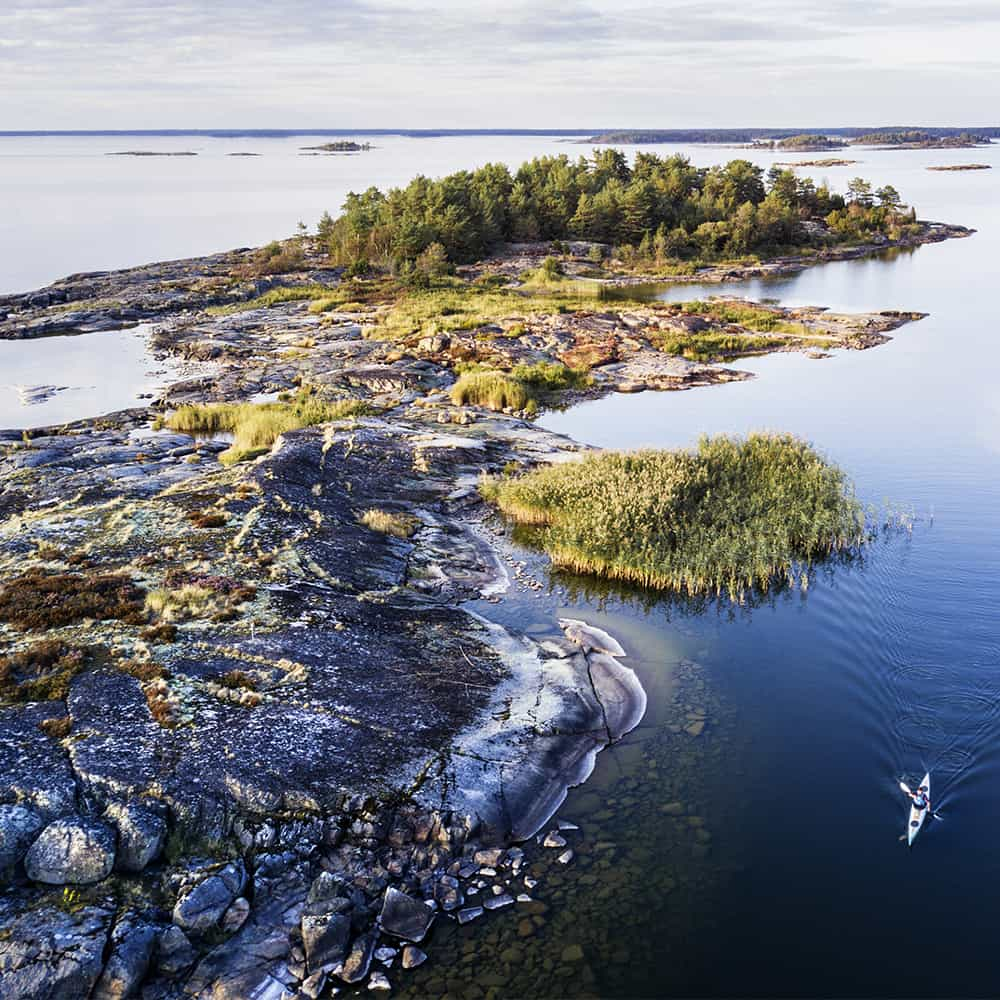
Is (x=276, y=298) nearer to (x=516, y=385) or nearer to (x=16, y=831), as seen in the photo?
(x=516, y=385)

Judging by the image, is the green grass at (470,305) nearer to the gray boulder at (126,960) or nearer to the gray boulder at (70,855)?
the gray boulder at (70,855)

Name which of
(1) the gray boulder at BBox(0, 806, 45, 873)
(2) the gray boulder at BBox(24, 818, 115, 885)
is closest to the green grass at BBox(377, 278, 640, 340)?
(1) the gray boulder at BBox(0, 806, 45, 873)

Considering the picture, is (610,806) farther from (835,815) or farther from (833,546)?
(833,546)

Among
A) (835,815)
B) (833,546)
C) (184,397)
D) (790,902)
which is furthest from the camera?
(184,397)

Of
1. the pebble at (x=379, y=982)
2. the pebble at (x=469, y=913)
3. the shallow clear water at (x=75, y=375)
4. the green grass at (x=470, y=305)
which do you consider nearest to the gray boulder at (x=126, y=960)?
the pebble at (x=379, y=982)

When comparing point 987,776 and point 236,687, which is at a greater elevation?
point 236,687

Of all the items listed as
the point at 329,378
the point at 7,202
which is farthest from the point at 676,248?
the point at 7,202

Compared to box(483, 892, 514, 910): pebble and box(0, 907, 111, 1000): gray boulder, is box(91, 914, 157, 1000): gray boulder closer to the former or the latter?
box(0, 907, 111, 1000): gray boulder

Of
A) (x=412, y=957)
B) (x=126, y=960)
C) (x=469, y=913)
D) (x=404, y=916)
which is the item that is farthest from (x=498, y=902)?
(x=126, y=960)
